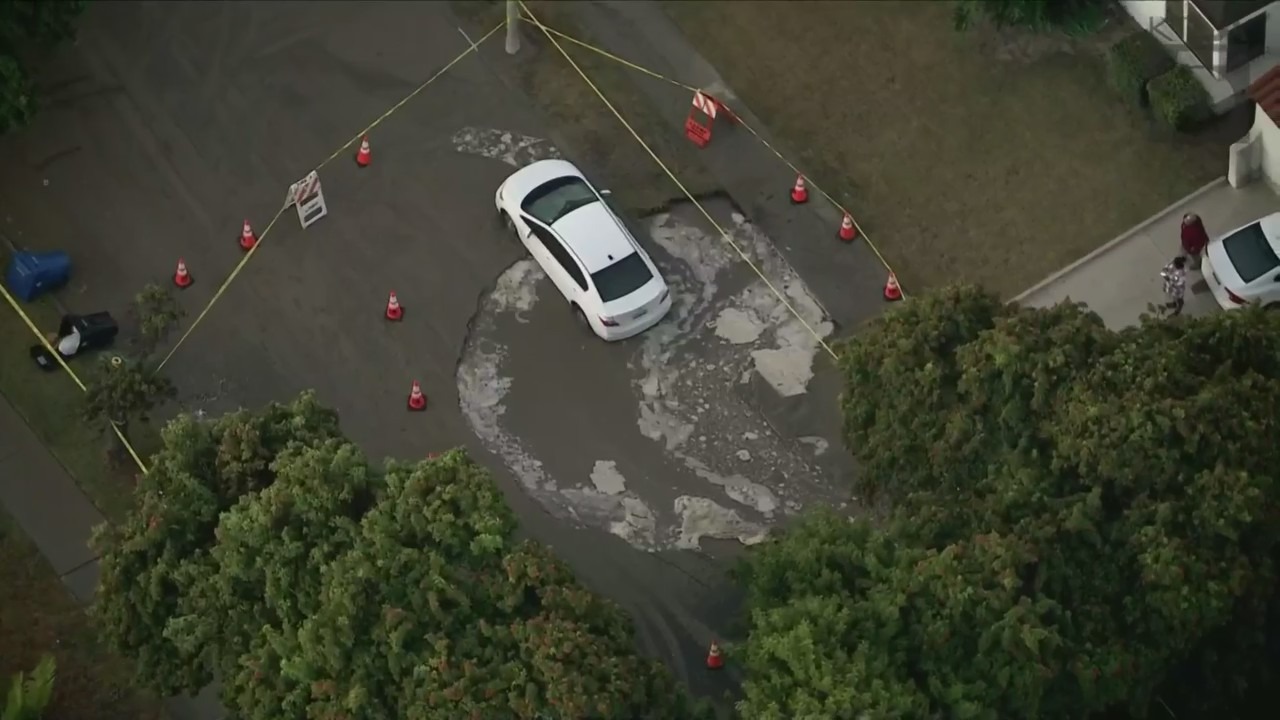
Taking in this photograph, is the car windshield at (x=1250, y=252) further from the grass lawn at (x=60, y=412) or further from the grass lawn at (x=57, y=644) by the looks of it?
the grass lawn at (x=57, y=644)

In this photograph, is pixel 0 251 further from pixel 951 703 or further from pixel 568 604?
pixel 951 703

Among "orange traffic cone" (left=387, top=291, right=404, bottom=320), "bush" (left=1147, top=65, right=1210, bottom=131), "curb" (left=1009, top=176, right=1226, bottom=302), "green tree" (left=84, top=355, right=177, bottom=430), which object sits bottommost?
"curb" (left=1009, top=176, right=1226, bottom=302)

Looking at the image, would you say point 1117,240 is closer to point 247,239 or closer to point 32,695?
point 247,239

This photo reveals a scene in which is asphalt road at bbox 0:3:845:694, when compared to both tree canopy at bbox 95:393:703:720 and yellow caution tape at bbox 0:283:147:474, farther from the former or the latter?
tree canopy at bbox 95:393:703:720

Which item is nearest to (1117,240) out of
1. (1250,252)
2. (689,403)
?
(1250,252)

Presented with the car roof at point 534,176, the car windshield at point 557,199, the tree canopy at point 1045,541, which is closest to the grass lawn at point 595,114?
the car roof at point 534,176

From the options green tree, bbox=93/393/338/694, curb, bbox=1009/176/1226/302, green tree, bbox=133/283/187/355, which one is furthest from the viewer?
curb, bbox=1009/176/1226/302

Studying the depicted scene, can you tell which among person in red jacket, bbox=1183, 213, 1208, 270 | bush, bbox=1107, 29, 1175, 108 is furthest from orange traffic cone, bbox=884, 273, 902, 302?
bush, bbox=1107, 29, 1175, 108

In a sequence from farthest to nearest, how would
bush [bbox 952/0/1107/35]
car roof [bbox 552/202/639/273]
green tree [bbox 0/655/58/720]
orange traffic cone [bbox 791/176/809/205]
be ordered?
bush [bbox 952/0/1107/35] < orange traffic cone [bbox 791/176/809/205] < car roof [bbox 552/202/639/273] < green tree [bbox 0/655/58/720]
